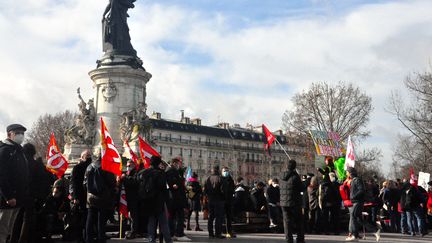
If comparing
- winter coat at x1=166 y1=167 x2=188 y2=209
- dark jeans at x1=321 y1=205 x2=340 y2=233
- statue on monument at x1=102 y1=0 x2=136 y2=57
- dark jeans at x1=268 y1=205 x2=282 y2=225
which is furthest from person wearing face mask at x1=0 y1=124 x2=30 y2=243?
statue on monument at x1=102 y1=0 x2=136 y2=57

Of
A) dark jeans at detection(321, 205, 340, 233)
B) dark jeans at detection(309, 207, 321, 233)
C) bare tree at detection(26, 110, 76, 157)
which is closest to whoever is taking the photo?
dark jeans at detection(321, 205, 340, 233)

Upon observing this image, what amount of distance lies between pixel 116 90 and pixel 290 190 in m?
19.0

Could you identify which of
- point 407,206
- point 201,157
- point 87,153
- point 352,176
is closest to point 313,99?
point 407,206

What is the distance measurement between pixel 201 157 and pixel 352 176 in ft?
262

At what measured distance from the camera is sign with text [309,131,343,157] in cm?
2222

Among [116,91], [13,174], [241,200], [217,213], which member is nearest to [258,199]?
[241,200]

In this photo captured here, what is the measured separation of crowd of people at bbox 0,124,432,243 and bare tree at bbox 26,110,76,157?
41.6m

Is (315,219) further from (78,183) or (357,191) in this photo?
(78,183)

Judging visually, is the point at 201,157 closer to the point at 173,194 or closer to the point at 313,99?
the point at 313,99

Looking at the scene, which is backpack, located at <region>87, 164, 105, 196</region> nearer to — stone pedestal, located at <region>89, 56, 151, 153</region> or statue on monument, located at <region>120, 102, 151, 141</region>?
statue on monument, located at <region>120, 102, 151, 141</region>

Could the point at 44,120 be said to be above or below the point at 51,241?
above

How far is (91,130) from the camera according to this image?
28.1 m

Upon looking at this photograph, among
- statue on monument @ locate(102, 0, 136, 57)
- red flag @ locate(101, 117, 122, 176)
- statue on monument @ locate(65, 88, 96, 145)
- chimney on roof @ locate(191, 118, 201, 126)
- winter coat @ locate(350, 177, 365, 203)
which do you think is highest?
chimney on roof @ locate(191, 118, 201, 126)

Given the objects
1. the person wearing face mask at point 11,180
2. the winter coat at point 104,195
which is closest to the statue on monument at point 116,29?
the winter coat at point 104,195
